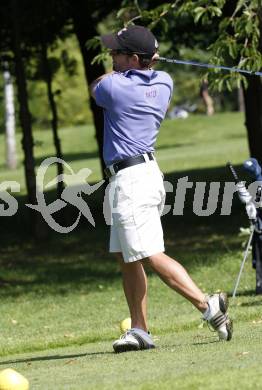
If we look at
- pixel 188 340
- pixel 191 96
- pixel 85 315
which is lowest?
pixel 191 96

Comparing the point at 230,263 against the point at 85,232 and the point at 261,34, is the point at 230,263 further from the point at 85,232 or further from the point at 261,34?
the point at 85,232

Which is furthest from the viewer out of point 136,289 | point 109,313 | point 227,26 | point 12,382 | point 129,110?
point 227,26

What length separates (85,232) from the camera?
864 inches

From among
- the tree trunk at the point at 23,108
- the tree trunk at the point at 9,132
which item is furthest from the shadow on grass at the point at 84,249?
the tree trunk at the point at 9,132

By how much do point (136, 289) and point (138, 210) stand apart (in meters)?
0.71

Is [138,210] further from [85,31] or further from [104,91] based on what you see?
[85,31]

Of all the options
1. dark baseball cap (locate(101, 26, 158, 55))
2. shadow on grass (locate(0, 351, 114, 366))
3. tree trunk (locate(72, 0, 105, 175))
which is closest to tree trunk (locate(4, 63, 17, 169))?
tree trunk (locate(72, 0, 105, 175))

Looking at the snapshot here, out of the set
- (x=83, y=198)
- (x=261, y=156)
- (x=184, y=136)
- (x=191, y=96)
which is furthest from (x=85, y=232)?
(x=191, y=96)

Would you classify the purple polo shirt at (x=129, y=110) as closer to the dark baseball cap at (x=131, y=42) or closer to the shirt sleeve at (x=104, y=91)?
the shirt sleeve at (x=104, y=91)

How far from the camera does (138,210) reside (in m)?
8.47

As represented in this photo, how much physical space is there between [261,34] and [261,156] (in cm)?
549

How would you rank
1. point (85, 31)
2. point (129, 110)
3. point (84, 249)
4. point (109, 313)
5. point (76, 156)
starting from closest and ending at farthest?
point (129, 110), point (109, 313), point (84, 249), point (85, 31), point (76, 156)

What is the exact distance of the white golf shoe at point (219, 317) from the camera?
8.46 meters

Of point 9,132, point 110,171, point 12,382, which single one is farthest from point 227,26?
point 9,132
